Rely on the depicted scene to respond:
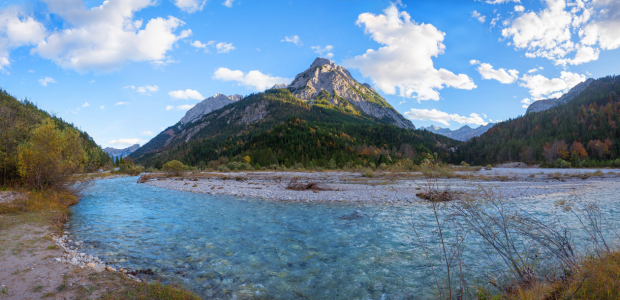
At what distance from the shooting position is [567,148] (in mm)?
80188

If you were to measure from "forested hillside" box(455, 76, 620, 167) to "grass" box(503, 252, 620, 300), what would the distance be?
3086 inches

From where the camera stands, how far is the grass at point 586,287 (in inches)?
123

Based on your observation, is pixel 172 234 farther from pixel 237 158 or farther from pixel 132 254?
pixel 237 158

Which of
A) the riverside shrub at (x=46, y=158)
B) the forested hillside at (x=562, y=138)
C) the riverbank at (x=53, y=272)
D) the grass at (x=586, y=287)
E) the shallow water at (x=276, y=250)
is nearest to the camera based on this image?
the grass at (x=586, y=287)

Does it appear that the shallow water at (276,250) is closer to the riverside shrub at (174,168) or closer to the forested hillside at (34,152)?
the forested hillside at (34,152)

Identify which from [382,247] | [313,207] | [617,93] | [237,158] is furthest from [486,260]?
[617,93]

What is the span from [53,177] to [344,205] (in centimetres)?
1843

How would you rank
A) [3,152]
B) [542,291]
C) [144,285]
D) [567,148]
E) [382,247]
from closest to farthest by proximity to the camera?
[542,291] → [144,285] → [382,247] → [3,152] → [567,148]

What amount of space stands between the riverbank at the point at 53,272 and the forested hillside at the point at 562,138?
84.2m

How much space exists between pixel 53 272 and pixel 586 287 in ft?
31.4

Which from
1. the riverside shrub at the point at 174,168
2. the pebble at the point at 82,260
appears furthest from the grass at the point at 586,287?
the riverside shrub at the point at 174,168

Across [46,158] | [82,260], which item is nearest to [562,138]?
[82,260]

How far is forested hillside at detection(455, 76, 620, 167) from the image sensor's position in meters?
69.8

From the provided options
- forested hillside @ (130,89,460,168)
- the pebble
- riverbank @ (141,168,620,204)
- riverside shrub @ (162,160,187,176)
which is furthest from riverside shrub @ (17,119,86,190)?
forested hillside @ (130,89,460,168)
